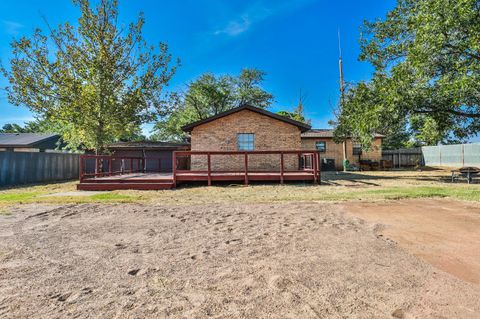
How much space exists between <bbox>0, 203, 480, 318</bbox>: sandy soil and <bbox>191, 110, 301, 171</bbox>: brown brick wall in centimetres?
963

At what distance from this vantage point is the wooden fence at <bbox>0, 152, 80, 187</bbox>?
513 inches

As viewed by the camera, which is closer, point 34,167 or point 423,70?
point 423,70

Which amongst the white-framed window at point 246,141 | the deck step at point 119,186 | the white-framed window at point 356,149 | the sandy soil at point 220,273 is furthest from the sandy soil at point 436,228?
the white-framed window at point 356,149

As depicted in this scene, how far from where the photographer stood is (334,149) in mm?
24766

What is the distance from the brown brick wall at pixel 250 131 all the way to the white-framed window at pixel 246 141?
7.0 inches

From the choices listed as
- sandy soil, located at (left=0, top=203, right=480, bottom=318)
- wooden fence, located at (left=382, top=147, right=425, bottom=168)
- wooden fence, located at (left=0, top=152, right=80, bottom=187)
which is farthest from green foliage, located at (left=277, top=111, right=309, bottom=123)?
sandy soil, located at (left=0, top=203, right=480, bottom=318)

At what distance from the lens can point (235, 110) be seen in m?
14.1

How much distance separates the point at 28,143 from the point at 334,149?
27.0 meters

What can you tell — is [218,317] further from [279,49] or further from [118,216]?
[279,49]

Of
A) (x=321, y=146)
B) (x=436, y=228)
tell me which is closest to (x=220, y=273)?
(x=436, y=228)

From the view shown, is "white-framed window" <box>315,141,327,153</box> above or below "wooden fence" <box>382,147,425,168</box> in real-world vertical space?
above

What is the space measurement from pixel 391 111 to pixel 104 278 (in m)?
13.1

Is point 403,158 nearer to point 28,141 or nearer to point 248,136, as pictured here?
point 248,136

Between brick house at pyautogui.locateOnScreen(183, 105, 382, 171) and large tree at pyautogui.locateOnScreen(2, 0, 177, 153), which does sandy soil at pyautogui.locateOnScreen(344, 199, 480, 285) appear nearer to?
brick house at pyautogui.locateOnScreen(183, 105, 382, 171)
